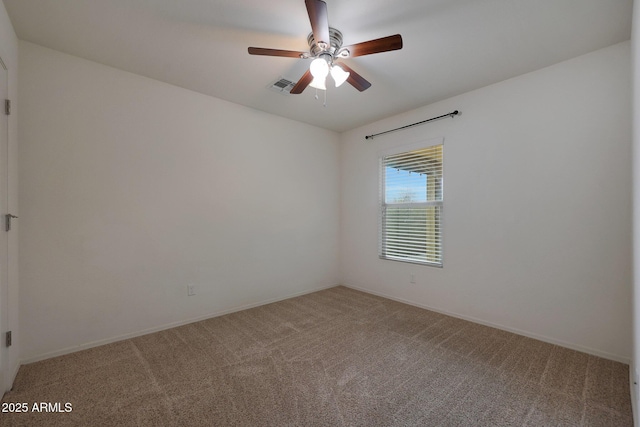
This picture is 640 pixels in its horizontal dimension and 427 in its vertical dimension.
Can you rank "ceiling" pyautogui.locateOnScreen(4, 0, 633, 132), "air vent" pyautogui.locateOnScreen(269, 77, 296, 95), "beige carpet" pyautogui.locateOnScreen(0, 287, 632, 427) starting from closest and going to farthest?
"beige carpet" pyautogui.locateOnScreen(0, 287, 632, 427), "ceiling" pyautogui.locateOnScreen(4, 0, 633, 132), "air vent" pyautogui.locateOnScreen(269, 77, 296, 95)

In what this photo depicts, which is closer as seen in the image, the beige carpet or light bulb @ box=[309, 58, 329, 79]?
the beige carpet

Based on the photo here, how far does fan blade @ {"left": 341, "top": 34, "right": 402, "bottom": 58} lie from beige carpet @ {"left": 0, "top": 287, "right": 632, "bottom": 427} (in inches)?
93.2

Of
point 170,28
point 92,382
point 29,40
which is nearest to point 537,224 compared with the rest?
point 170,28

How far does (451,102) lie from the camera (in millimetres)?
3307

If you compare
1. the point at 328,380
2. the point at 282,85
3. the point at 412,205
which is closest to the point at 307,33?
the point at 282,85

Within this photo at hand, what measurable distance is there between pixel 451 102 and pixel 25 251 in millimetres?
4466

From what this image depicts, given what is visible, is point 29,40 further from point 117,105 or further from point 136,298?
point 136,298

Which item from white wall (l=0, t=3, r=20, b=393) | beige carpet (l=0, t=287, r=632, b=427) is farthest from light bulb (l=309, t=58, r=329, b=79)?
beige carpet (l=0, t=287, r=632, b=427)

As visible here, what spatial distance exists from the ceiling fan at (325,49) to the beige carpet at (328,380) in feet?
7.66

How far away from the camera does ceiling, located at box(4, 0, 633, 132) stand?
1.90 m

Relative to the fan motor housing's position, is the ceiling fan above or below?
below

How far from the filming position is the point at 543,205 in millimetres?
2652

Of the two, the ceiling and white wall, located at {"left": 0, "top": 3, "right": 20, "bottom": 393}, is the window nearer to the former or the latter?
the ceiling

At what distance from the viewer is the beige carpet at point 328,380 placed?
5.53 ft
